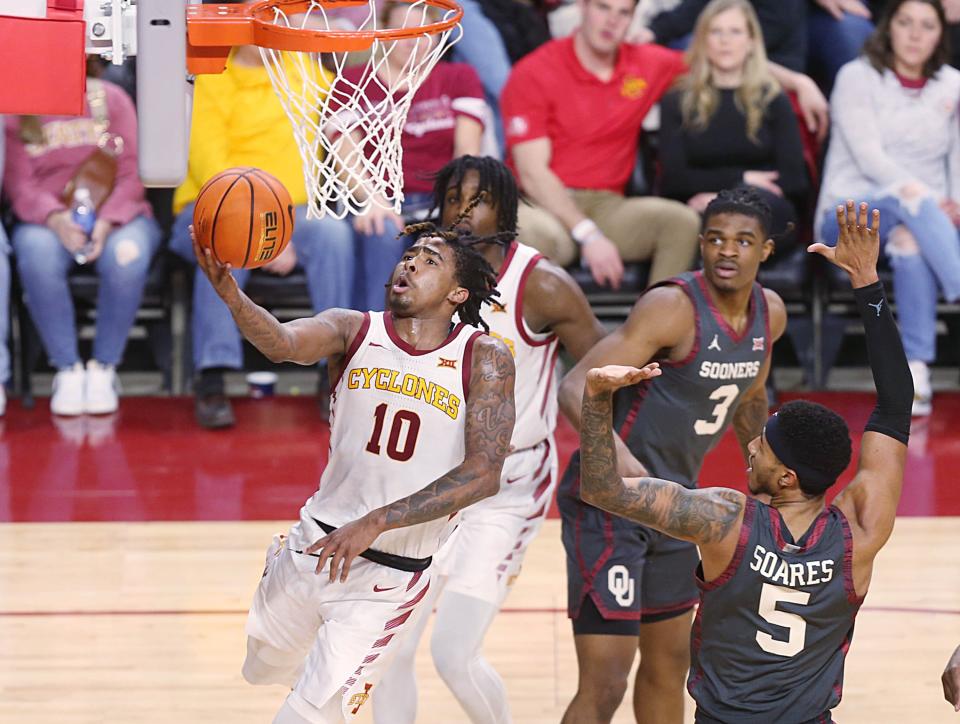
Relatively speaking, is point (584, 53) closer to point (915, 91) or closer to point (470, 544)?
point (915, 91)

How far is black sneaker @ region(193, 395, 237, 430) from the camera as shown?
26.6 ft

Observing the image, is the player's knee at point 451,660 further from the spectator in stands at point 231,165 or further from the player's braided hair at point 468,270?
the spectator in stands at point 231,165

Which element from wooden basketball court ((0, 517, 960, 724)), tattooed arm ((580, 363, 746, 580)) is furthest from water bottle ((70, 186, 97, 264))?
tattooed arm ((580, 363, 746, 580))

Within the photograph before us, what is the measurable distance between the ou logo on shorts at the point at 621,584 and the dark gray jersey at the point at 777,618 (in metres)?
0.93

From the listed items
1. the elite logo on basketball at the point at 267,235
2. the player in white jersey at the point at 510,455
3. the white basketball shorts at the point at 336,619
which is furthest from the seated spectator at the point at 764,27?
the white basketball shorts at the point at 336,619

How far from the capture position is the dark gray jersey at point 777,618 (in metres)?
3.47

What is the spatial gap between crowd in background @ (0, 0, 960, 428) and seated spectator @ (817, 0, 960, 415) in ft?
0.04

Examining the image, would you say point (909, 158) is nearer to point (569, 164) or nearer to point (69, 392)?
point (569, 164)

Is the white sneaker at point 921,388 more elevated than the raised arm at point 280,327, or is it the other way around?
the raised arm at point 280,327

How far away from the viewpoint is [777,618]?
3.50 metres

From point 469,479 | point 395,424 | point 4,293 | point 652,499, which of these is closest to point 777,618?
point 652,499

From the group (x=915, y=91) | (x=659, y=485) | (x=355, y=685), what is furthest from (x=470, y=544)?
(x=915, y=91)

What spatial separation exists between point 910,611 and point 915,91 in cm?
385

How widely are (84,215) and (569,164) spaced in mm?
2677
